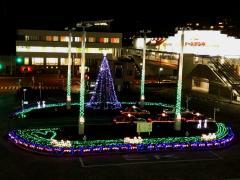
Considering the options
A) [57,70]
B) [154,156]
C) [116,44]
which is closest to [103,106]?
[154,156]

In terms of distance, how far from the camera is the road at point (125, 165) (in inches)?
1023

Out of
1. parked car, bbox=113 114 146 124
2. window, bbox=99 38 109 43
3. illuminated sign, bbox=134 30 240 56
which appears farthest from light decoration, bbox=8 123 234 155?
window, bbox=99 38 109 43

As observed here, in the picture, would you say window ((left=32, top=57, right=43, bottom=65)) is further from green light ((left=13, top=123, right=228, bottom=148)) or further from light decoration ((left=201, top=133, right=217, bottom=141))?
light decoration ((left=201, top=133, right=217, bottom=141))

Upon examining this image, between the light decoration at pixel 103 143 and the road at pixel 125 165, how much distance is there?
Result: 83 cm

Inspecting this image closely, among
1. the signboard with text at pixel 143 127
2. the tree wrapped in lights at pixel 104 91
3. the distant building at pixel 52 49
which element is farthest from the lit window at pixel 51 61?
the signboard with text at pixel 143 127

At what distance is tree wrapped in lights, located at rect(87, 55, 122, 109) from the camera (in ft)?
151

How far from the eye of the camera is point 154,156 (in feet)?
99.7

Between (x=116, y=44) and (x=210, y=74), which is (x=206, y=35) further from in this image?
(x=116, y=44)

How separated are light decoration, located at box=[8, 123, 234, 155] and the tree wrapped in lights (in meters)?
11.7

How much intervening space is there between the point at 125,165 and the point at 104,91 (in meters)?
19.3

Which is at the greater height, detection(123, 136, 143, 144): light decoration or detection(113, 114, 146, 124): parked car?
detection(113, 114, 146, 124): parked car

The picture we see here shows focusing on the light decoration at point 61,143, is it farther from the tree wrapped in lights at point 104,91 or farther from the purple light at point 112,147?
the tree wrapped in lights at point 104,91

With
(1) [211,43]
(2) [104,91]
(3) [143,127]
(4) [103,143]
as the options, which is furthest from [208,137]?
(1) [211,43]

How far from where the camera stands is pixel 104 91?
46.5 metres
